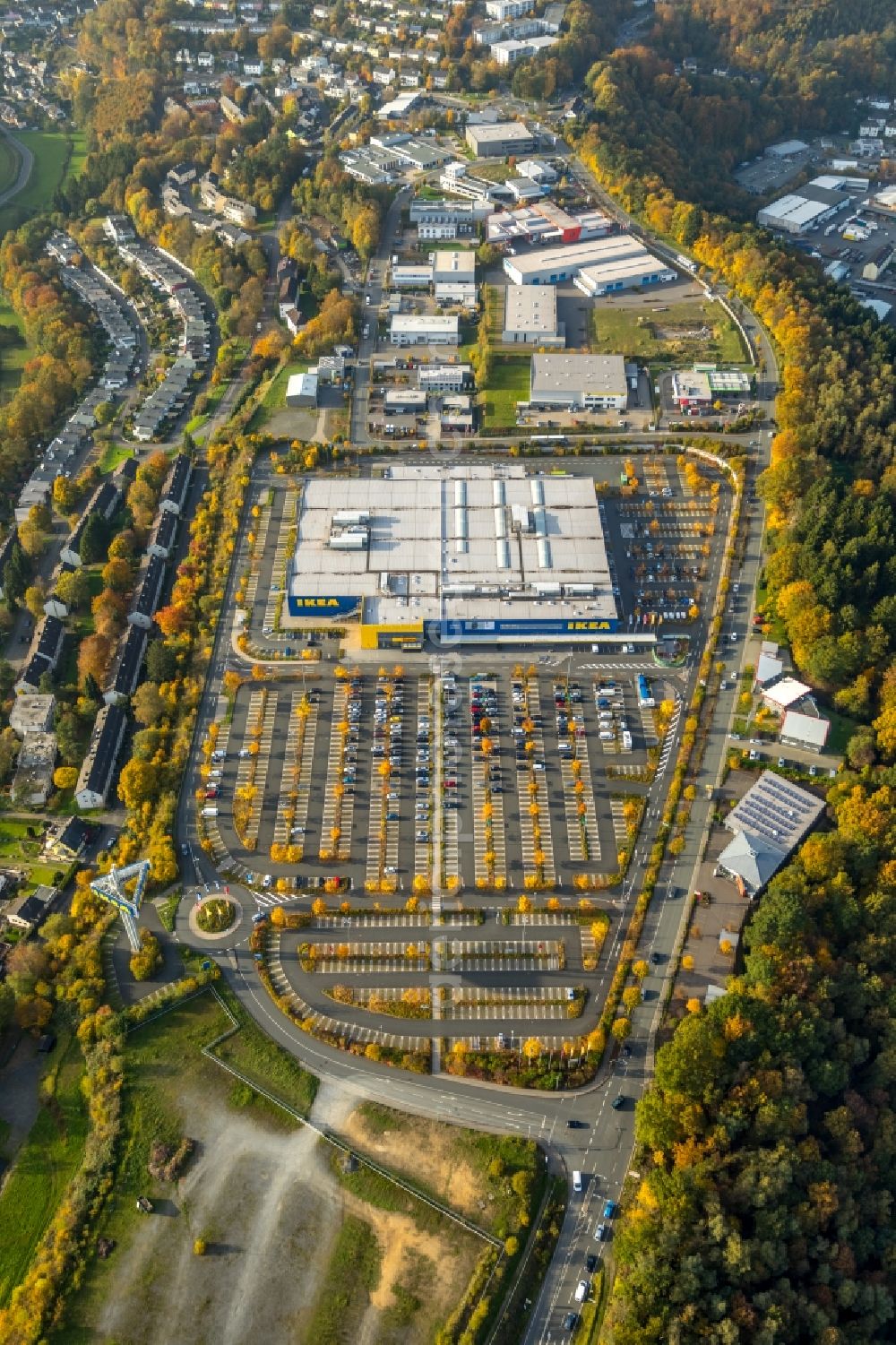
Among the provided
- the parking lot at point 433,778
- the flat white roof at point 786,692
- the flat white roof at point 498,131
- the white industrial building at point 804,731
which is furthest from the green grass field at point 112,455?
the flat white roof at point 498,131

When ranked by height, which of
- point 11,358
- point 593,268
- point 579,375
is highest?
point 593,268

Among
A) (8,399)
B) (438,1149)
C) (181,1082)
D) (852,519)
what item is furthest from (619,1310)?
(8,399)

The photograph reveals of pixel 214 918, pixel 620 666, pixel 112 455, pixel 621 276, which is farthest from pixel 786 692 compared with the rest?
pixel 112 455

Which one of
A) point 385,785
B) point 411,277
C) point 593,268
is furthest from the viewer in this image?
point 593,268

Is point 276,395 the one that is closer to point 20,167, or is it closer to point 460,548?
point 460,548

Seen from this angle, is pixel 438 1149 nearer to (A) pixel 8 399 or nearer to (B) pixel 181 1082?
(B) pixel 181 1082

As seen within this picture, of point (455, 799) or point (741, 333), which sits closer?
point (455, 799)

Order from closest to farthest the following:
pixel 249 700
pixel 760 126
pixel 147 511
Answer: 1. pixel 249 700
2. pixel 147 511
3. pixel 760 126

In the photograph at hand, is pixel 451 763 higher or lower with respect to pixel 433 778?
higher
